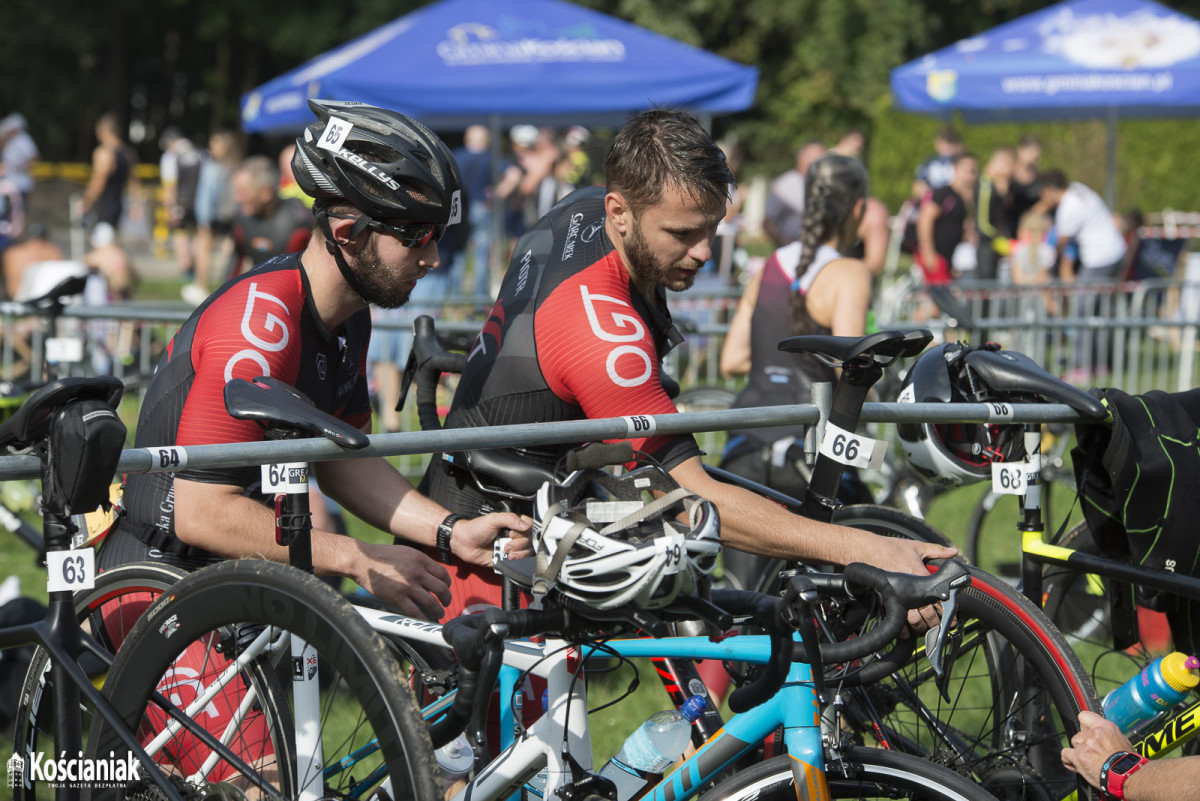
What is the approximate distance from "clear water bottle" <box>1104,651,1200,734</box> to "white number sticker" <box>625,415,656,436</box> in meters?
1.45

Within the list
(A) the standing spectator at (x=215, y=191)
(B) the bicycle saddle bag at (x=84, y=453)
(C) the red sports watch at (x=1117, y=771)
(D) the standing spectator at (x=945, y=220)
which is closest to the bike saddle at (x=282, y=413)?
(B) the bicycle saddle bag at (x=84, y=453)

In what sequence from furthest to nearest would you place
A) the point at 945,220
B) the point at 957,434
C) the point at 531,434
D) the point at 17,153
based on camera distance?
the point at 17,153, the point at 945,220, the point at 957,434, the point at 531,434

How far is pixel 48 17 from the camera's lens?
1524 inches

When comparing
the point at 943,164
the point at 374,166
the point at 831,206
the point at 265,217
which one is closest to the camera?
the point at 374,166

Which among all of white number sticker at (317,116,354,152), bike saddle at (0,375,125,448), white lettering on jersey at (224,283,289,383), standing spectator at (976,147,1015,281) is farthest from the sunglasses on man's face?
standing spectator at (976,147,1015,281)

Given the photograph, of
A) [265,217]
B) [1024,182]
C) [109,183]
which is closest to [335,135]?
[265,217]

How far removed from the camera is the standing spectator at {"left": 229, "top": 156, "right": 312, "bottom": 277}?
961cm

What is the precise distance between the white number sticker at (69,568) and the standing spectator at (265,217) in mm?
7178

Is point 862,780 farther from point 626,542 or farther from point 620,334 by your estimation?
point 620,334

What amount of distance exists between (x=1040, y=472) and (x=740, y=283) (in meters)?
10.1

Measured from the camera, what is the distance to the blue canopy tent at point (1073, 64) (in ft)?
45.8

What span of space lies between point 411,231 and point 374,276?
0.47ft

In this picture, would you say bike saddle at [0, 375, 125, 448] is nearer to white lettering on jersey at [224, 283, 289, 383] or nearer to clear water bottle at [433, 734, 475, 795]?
white lettering on jersey at [224, 283, 289, 383]

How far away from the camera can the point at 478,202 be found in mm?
15344
